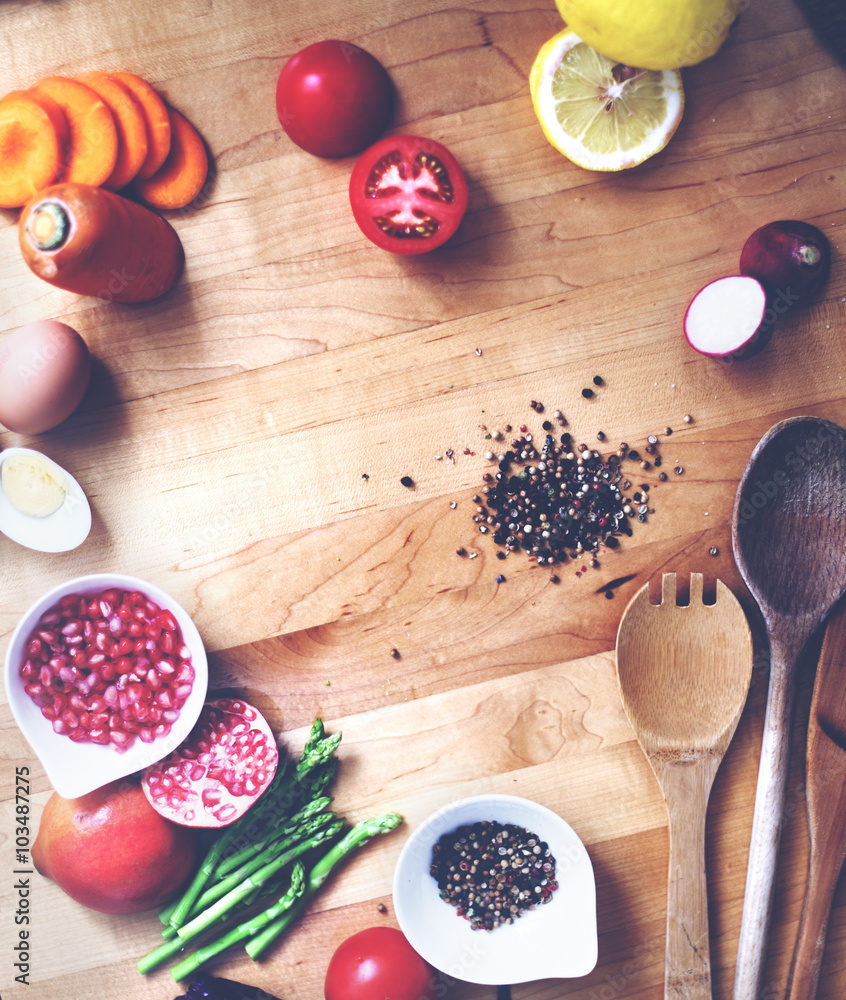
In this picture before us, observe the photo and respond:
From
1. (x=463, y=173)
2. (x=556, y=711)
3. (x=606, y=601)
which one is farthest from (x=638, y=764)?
(x=463, y=173)

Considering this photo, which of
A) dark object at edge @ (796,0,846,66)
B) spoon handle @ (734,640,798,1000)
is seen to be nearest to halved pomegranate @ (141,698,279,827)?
spoon handle @ (734,640,798,1000)

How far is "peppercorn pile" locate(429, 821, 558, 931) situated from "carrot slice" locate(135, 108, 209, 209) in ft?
3.65

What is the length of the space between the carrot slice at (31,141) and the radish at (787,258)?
1081mm

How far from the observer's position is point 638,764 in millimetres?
1174

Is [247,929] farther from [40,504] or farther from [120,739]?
[40,504]

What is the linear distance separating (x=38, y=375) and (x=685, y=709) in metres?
1.12

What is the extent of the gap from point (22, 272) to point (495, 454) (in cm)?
83

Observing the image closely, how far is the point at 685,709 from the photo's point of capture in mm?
1137

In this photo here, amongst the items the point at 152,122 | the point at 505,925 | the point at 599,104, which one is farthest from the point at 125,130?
the point at 505,925

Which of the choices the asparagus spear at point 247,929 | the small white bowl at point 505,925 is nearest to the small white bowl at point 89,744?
the asparagus spear at point 247,929

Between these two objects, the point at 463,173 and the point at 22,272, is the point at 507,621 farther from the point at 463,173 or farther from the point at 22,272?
the point at 22,272

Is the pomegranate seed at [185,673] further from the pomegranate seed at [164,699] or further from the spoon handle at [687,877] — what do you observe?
the spoon handle at [687,877]

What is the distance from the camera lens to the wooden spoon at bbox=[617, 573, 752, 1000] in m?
1.13

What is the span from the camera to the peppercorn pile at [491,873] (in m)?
1.13
